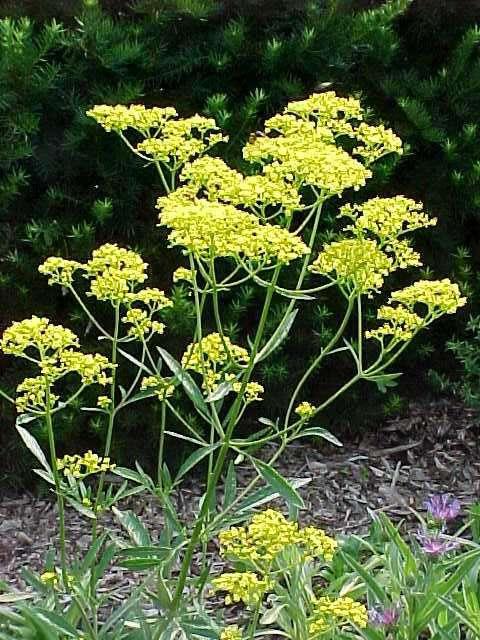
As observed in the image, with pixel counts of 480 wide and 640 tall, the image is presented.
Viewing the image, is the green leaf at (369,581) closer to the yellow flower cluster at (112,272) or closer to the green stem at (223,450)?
the green stem at (223,450)

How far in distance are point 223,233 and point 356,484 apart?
2322mm

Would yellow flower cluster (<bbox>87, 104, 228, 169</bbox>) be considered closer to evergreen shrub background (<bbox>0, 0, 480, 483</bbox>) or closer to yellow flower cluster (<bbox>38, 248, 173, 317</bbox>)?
yellow flower cluster (<bbox>38, 248, 173, 317</bbox>)

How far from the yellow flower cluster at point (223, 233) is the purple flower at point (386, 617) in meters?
1.18

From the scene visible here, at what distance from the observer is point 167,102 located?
3.96 metres

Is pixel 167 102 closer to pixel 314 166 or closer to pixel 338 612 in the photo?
pixel 314 166

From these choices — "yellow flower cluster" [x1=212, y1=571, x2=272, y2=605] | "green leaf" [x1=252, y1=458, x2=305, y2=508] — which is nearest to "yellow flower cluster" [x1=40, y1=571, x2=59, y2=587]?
"yellow flower cluster" [x1=212, y1=571, x2=272, y2=605]

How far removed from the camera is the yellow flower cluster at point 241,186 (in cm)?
215

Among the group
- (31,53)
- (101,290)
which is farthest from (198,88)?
(101,290)

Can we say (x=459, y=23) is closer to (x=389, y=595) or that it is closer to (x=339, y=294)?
(x=339, y=294)

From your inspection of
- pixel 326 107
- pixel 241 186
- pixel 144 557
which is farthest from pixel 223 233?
pixel 144 557

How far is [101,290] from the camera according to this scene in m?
2.45

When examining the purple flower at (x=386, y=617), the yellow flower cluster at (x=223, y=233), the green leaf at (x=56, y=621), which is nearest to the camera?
the yellow flower cluster at (x=223, y=233)

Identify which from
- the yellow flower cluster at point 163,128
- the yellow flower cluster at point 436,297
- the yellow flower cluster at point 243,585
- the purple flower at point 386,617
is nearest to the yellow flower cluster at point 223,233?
the yellow flower cluster at point 163,128

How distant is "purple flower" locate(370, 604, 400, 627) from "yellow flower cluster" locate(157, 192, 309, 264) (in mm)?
1182
